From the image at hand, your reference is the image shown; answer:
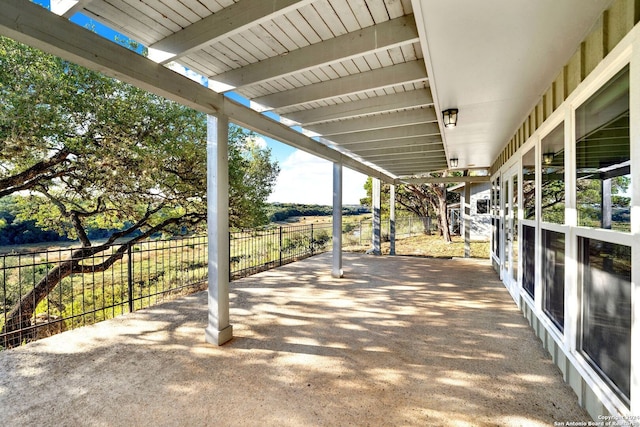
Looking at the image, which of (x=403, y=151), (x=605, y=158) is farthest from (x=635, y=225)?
(x=403, y=151)

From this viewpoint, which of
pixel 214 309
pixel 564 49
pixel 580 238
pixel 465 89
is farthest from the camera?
pixel 214 309

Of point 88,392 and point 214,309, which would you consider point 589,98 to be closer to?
point 214,309

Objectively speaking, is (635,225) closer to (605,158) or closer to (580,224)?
(605,158)

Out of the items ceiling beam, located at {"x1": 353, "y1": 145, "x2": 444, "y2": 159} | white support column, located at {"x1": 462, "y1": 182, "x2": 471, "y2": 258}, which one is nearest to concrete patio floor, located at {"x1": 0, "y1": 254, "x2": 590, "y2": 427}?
ceiling beam, located at {"x1": 353, "y1": 145, "x2": 444, "y2": 159}

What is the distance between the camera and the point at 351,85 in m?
2.78

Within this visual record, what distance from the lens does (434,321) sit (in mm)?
3514

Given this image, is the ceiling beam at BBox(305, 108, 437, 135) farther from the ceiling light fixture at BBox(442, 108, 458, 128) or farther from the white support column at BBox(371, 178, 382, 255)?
the white support column at BBox(371, 178, 382, 255)

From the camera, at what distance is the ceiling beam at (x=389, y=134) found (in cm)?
424

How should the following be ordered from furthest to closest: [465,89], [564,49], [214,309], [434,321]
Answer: [434,321]
[214,309]
[465,89]
[564,49]

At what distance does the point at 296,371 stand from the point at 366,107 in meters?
2.86

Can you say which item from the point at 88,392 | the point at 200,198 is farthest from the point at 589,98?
the point at 200,198

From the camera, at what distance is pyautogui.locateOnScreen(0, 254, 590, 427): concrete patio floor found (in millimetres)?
1881

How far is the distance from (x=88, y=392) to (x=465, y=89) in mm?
3804

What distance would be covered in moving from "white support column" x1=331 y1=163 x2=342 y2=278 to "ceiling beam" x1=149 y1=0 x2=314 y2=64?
12.3 feet
